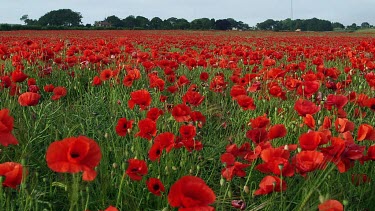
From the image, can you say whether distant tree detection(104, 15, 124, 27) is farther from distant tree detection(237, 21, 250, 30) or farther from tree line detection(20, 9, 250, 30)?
distant tree detection(237, 21, 250, 30)

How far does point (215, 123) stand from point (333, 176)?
4.46 ft

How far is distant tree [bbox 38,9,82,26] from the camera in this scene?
60594 mm

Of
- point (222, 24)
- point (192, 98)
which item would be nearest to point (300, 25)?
point (222, 24)

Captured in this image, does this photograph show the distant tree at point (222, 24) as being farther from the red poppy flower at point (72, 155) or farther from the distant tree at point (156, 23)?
the red poppy flower at point (72, 155)

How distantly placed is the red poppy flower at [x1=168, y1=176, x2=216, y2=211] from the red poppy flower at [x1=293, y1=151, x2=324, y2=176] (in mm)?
465

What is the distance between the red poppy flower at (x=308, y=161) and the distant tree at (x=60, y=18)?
61743 millimetres

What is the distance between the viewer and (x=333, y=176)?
199cm

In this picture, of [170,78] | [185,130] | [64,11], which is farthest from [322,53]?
[64,11]

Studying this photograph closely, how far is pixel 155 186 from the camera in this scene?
4.82 feet

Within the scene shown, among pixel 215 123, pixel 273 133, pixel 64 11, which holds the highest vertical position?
pixel 64 11

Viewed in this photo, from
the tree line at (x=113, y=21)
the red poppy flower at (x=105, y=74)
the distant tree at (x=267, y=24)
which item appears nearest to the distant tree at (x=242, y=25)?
the tree line at (x=113, y=21)

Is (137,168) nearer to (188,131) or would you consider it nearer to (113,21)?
(188,131)

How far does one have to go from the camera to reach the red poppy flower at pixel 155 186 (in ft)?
4.67

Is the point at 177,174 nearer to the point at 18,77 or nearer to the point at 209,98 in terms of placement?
the point at 18,77
